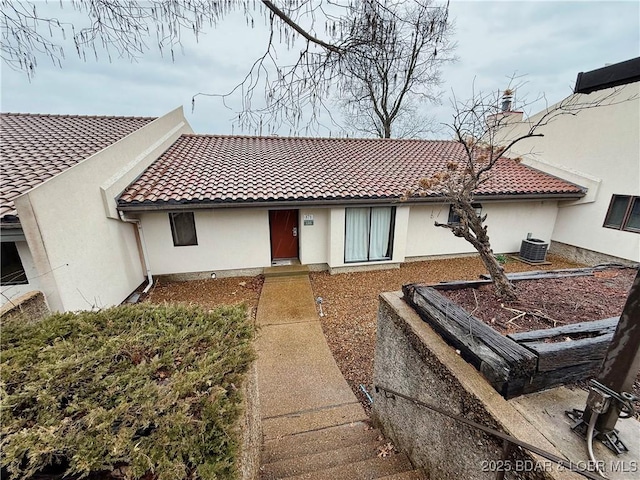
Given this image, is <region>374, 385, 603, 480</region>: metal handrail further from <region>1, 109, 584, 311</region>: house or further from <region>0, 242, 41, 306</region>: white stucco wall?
<region>0, 242, 41, 306</region>: white stucco wall

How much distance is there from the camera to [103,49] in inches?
82.1

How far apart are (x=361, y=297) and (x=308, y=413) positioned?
3641 millimetres

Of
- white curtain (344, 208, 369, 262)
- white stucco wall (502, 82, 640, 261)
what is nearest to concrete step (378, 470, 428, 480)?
white curtain (344, 208, 369, 262)

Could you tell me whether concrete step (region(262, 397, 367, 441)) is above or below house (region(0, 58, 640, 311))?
below

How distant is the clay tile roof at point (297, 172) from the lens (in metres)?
7.02

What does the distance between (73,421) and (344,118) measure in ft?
9.82

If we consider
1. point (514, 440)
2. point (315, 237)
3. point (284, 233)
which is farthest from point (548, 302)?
point (284, 233)

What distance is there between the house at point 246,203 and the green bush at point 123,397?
3.72 m

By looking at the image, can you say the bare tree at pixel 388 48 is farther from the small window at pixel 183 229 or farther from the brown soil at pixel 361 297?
the small window at pixel 183 229

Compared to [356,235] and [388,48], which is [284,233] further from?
[388,48]

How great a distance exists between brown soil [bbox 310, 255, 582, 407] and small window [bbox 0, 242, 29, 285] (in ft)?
19.3

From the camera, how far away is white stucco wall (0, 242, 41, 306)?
15.4 ft

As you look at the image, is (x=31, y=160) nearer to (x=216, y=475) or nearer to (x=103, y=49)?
(x=103, y=49)

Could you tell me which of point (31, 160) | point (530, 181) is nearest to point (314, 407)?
point (31, 160)
